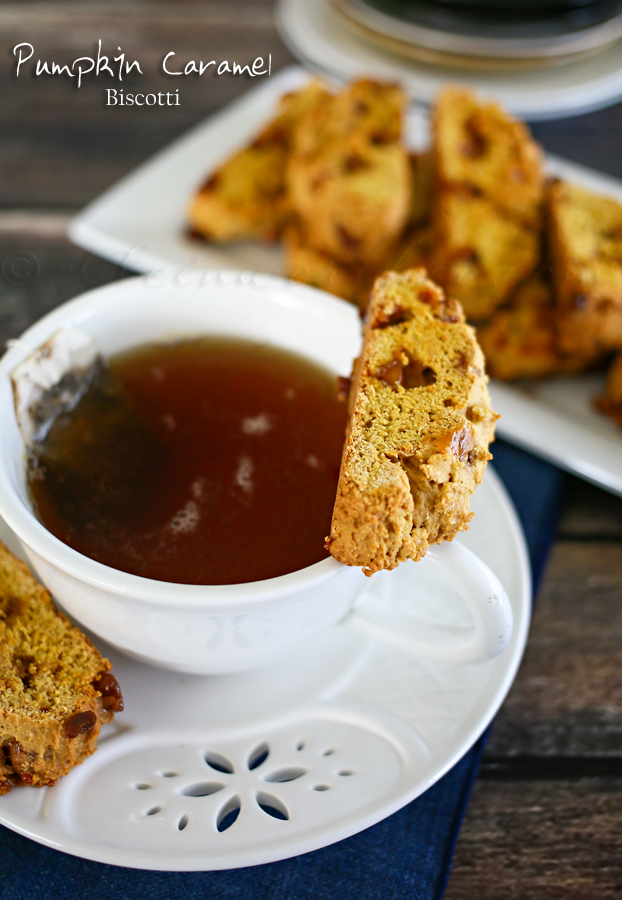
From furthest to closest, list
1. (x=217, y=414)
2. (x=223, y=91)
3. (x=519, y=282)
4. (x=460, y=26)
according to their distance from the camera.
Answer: (x=223, y=91) → (x=460, y=26) → (x=519, y=282) → (x=217, y=414)

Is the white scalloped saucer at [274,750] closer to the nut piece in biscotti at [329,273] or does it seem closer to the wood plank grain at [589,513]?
the wood plank grain at [589,513]

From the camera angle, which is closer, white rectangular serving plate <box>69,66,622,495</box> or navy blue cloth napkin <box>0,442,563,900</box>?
navy blue cloth napkin <box>0,442,563,900</box>

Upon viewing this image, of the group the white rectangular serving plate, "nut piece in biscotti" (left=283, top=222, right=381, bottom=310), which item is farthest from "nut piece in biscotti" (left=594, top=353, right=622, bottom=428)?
"nut piece in biscotti" (left=283, top=222, right=381, bottom=310)

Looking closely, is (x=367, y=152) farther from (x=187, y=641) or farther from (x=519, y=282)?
(x=187, y=641)

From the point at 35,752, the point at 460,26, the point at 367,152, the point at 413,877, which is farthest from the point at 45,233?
the point at 413,877

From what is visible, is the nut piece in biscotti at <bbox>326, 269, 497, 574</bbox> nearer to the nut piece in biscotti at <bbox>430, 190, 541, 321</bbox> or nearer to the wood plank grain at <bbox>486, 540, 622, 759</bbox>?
the wood plank grain at <bbox>486, 540, 622, 759</bbox>
